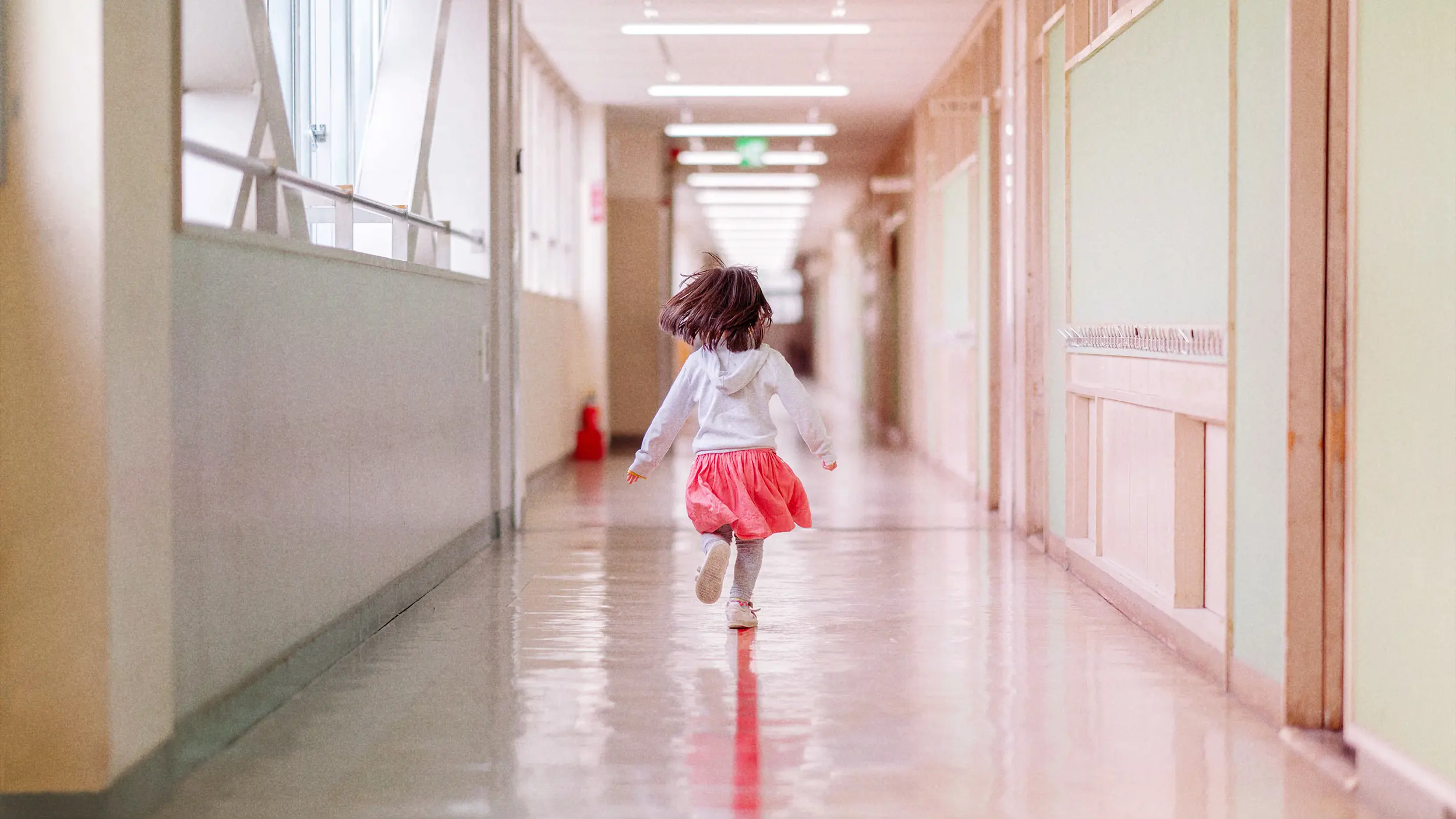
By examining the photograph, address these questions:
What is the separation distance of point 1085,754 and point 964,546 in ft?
10.6

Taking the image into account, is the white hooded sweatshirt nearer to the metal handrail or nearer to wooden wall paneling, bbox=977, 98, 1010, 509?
the metal handrail

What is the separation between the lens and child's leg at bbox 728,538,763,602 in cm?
454

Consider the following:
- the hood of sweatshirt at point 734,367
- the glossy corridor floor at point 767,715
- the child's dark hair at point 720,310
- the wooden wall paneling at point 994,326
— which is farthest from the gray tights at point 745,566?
the wooden wall paneling at point 994,326

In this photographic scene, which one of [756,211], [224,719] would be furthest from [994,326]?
[756,211]

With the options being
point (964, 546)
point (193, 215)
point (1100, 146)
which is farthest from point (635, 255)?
point (193, 215)

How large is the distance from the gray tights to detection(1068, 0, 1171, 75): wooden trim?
2139 millimetres

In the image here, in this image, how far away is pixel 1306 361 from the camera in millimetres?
3178

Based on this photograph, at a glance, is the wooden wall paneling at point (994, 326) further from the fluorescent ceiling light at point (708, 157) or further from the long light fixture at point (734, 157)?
the fluorescent ceiling light at point (708, 157)

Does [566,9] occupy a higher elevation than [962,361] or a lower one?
higher

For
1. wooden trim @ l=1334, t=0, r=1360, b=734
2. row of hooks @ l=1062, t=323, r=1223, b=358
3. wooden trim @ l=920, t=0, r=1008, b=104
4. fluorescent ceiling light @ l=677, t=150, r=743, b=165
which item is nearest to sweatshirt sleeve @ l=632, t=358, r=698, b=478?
row of hooks @ l=1062, t=323, r=1223, b=358

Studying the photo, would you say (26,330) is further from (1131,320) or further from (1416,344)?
(1131,320)

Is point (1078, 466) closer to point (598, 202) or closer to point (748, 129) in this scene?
point (748, 129)

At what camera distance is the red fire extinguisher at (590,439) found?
Answer: 11289 mm

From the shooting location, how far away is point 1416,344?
106 inches
